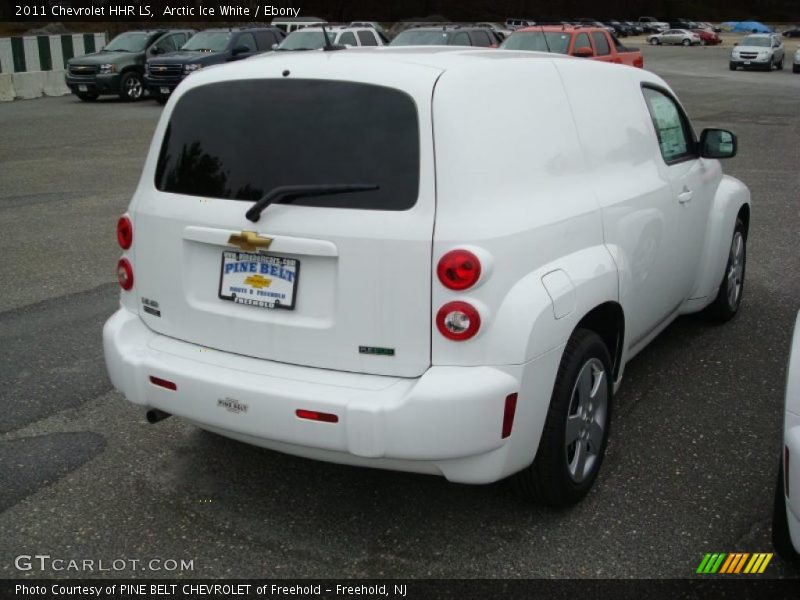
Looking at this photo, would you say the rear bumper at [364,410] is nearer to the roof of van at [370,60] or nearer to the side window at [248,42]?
the roof of van at [370,60]

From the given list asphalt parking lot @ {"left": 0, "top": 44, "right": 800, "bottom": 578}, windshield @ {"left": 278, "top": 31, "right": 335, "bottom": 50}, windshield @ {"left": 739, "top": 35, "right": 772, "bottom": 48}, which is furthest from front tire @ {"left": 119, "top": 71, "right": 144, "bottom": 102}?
windshield @ {"left": 739, "top": 35, "right": 772, "bottom": 48}

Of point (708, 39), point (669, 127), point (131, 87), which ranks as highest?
point (669, 127)

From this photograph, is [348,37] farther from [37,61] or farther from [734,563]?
[734,563]

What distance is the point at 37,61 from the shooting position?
2975 centimetres

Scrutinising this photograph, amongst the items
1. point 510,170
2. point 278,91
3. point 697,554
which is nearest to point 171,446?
point 278,91

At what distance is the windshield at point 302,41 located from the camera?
2284 cm

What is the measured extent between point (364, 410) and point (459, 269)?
1.87ft

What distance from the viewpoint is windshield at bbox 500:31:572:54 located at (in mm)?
21234

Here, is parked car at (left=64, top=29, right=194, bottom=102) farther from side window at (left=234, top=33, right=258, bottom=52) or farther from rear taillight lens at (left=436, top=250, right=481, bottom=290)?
rear taillight lens at (left=436, top=250, right=481, bottom=290)

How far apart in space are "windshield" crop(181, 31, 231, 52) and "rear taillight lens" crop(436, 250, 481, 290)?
21.4 m

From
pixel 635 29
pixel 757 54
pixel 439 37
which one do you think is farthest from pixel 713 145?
pixel 635 29

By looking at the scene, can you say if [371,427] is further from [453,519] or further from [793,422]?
[793,422]

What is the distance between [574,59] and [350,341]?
188cm

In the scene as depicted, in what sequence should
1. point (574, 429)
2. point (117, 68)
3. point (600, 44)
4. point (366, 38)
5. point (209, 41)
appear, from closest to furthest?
point (574, 429), point (600, 44), point (117, 68), point (209, 41), point (366, 38)
